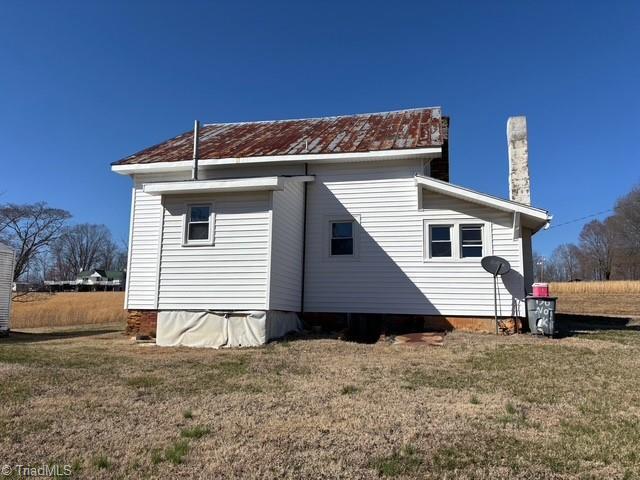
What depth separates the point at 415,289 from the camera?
13336mm

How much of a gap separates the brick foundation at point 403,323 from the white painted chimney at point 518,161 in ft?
13.0

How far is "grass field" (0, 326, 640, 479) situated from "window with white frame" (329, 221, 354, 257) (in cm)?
512

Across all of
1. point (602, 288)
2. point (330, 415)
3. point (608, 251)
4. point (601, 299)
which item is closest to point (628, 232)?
point (608, 251)

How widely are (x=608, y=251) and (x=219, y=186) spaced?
254ft

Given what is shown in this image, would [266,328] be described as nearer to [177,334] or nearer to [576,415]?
[177,334]

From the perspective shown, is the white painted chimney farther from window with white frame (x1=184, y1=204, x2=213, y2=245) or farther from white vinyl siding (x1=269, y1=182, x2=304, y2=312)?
window with white frame (x1=184, y1=204, x2=213, y2=245)

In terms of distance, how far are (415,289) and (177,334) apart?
6.17 metres

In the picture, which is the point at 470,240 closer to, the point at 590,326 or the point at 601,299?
the point at 590,326

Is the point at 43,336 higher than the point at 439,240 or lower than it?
lower

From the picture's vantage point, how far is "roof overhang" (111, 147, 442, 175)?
43.6 feet

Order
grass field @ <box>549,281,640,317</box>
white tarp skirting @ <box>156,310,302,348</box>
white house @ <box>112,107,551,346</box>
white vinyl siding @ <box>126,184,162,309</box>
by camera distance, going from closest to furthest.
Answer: white tarp skirting @ <box>156,310,302,348</box> → white house @ <box>112,107,551,346</box> → white vinyl siding @ <box>126,184,162,309</box> → grass field @ <box>549,281,640,317</box>

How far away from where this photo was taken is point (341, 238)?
14.2 meters

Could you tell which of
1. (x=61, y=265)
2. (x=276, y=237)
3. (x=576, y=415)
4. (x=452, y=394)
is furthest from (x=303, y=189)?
(x=61, y=265)

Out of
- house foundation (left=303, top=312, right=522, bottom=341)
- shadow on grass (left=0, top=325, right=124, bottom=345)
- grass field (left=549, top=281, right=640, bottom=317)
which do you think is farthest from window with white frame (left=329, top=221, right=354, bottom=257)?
grass field (left=549, top=281, right=640, bottom=317)
